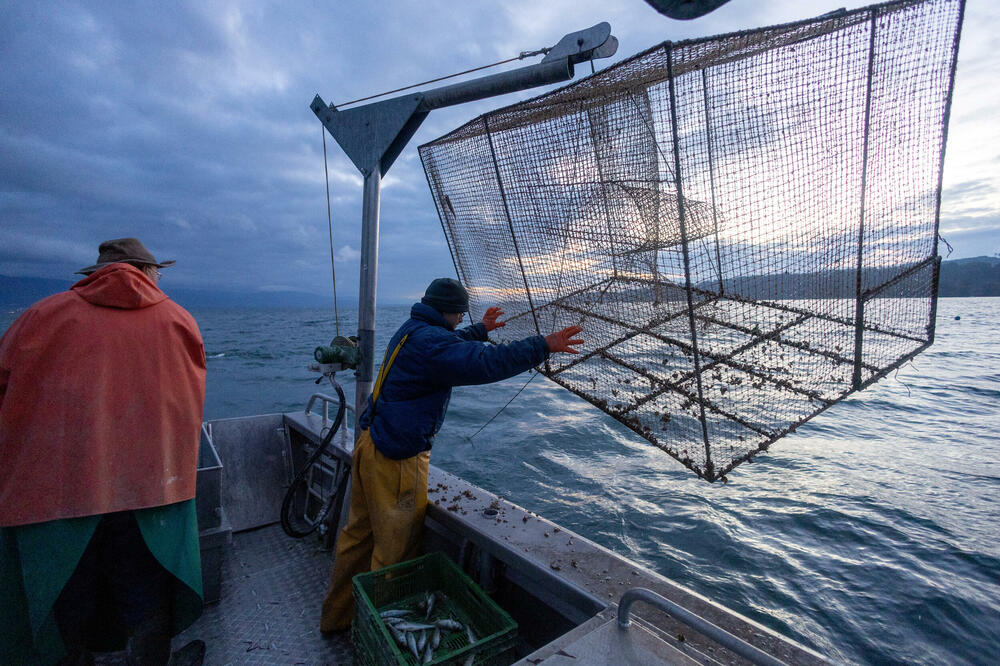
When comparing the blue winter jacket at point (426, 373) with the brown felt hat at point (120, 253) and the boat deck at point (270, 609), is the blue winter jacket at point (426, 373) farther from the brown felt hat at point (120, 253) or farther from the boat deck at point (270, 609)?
the boat deck at point (270, 609)

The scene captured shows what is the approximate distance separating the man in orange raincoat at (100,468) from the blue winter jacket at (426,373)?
82 cm

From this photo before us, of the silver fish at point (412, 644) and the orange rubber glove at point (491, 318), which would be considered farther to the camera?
the orange rubber glove at point (491, 318)

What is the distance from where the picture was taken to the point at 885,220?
97.9 inches

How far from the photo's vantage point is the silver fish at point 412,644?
1.98 meters

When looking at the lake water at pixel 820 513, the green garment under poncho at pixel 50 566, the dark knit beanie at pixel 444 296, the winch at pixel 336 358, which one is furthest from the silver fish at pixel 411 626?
the lake water at pixel 820 513

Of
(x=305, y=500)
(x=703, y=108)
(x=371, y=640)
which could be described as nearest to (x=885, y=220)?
(x=703, y=108)

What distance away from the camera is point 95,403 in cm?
173

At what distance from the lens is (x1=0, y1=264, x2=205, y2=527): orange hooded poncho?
1676 millimetres

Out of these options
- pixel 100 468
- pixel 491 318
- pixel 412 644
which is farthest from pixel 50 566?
pixel 491 318

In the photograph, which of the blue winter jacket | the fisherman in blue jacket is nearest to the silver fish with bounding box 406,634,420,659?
the fisherman in blue jacket

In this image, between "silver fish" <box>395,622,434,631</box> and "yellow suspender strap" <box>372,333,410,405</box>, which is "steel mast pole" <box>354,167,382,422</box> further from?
"silver fish" <box>395,622,434,631</box>

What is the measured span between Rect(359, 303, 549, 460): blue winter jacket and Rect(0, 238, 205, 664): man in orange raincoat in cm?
82

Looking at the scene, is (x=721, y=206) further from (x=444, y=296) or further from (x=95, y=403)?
(x=95, y=403)

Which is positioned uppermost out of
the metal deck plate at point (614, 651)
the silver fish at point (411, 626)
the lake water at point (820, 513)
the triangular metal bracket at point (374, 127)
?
the triangular metal bracket at point (374, 127)
